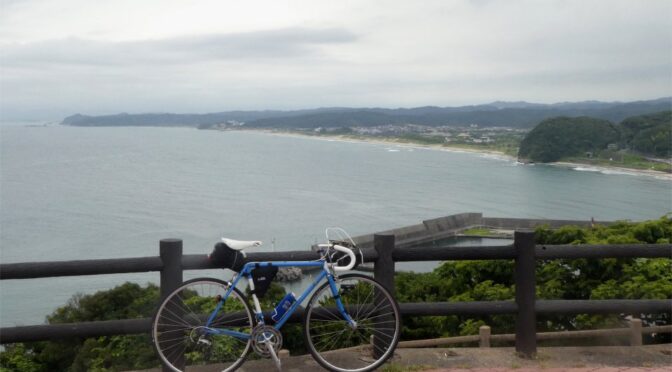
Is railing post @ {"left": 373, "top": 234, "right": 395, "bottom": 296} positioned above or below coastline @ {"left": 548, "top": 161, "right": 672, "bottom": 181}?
above

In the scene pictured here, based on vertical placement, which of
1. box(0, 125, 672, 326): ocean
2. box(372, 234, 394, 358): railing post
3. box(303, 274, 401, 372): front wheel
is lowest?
box(0, 125, 672, 326): ocean

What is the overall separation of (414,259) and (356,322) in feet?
2.08

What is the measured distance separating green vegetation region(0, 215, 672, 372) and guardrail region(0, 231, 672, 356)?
1983mm

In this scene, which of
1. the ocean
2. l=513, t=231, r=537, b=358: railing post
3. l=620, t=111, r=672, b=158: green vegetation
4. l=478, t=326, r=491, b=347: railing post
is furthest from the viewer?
l=620, t=111, r=672, b=158: green vegetation

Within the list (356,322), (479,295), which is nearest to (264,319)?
(356,322)

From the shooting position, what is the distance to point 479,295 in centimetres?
1345

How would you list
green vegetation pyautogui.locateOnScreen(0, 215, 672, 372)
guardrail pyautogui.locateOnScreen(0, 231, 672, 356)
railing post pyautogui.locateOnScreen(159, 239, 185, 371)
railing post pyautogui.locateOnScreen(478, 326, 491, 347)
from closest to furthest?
guardrail pyautogui.locateOnScreen(0, 231, 672, 356) < railing post pyautogui.locateOnScreen(159, 239, 185, 371) < railing post pyautogui.locateOnScreen(478, 326, 491, 347) < green vegetation pyautogui.locateOnScreen(0, 215, 672, 372)

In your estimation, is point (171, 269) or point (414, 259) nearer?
point (171, 269)

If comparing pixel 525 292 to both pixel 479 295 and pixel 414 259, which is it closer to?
pixel 414 259

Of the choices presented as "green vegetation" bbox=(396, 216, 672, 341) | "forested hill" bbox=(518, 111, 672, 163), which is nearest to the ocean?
"forested hill" bbox=(518, 111, 672, 163)

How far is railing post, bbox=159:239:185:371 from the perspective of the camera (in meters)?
4.30

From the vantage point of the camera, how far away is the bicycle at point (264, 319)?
13.5 ft

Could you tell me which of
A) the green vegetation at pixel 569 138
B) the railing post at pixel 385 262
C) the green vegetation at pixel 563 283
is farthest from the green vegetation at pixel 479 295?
the green vegetation at pixel 569 138

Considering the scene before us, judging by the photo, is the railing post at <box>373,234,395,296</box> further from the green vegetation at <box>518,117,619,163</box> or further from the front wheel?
the green vegetation at <box>518,117,619,163</box>
